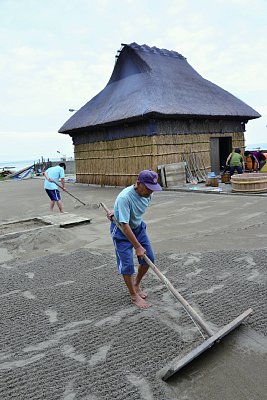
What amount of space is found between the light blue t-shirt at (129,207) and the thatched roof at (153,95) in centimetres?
932

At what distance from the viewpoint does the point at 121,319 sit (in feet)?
10.4

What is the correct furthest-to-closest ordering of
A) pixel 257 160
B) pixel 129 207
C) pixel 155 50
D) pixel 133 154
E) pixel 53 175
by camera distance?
pixel 155 50 → pixel 257 160 → pixel 133 154 → pixel 53 175 → pixel 129 207

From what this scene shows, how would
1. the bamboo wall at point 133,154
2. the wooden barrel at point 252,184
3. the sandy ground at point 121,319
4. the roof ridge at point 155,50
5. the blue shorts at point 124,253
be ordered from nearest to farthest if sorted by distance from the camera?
the sandy ground at point 121,319 < the blue shorts at point 124,253 < the wooden barrel at point 252,184 < the bamboo wall at point 133,154 < the roof ridge at point 155,50

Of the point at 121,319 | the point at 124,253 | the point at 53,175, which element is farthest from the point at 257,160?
the point at 121,319

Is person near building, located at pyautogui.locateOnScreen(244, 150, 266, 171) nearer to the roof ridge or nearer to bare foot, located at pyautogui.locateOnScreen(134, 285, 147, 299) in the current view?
the roof ridge

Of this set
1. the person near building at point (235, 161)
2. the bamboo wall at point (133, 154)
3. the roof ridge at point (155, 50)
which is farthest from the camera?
the roof ridge at point (155, 50)

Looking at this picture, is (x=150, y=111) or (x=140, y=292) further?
(x=150, y=111)

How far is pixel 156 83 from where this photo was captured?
14.0m

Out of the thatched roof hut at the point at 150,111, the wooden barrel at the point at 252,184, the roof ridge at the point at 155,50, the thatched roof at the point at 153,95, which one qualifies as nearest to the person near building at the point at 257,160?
the thatched roof hut at the point at 150,111

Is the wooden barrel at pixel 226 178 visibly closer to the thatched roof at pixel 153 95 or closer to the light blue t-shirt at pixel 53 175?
the thatched roof at pixel 153 95

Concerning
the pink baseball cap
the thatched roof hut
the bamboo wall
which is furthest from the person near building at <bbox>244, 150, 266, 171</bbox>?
the pink baseball cap

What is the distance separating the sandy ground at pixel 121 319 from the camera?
7.58 feet

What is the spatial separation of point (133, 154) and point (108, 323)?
11343 millimetres

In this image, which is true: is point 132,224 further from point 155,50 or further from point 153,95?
point 155,50
